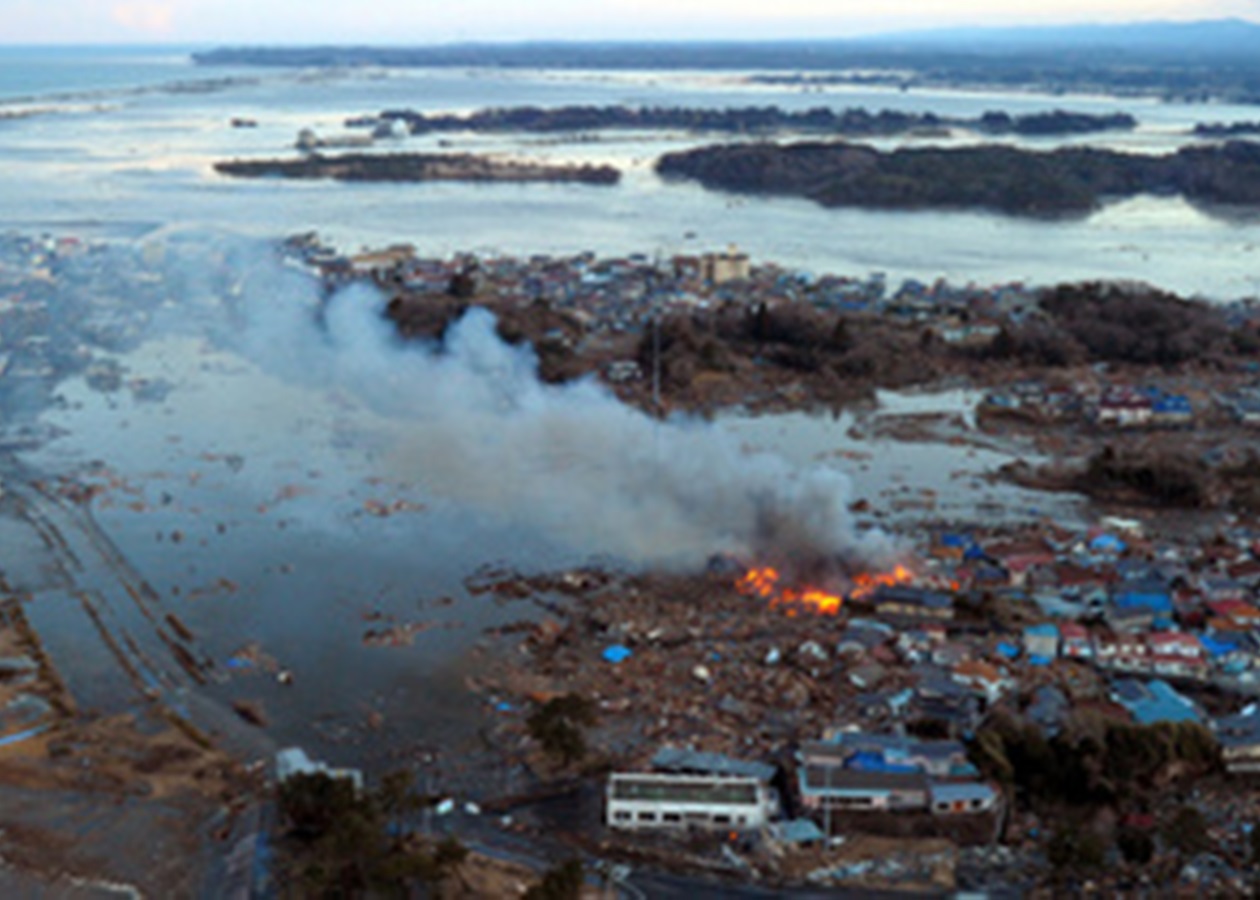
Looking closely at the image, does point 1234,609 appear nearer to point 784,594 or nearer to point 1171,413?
point 784,594

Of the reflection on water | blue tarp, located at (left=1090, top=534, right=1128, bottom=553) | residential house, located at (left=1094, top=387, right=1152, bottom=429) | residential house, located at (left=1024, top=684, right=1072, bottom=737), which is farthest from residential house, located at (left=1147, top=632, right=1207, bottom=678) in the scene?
the reflection on water

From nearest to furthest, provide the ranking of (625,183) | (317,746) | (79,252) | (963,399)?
(317,746)
(963,399)
(79,252)
(625,183)

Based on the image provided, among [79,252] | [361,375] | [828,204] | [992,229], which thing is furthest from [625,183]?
[361,375]

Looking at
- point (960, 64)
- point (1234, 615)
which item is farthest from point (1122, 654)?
point (960, 64)

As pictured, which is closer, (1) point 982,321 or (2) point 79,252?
(1) point 982,321

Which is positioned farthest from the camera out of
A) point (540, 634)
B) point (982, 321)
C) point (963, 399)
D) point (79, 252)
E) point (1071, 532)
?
point (79, 252)

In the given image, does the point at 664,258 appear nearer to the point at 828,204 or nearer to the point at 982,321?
the point at 982,321
